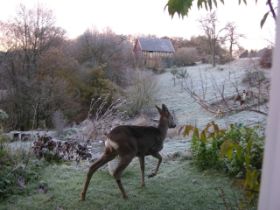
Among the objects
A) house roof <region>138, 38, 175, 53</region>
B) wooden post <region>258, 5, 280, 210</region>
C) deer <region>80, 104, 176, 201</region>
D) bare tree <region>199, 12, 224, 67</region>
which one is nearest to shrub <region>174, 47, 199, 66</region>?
house roof <region>138, 38, 175, 53</region>

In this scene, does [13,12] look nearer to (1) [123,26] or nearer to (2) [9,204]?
(1) [123,26]

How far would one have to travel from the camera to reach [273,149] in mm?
402

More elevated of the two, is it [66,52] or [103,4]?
[103,4]

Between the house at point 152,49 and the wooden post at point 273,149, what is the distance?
385 cm

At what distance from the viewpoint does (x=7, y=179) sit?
7.64 feet

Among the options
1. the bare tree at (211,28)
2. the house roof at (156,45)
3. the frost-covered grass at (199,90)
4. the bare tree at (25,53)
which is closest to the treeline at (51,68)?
the bare tree at (25,53)

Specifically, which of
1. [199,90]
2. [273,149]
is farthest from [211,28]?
[273,149]

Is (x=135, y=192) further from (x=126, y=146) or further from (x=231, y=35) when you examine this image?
(x=231, y=35)

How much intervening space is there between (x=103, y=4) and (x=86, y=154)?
1669mm

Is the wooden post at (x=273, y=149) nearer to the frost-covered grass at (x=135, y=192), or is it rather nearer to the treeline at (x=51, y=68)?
the frost-covered grass at (x=135, y=192)

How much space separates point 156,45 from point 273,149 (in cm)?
399

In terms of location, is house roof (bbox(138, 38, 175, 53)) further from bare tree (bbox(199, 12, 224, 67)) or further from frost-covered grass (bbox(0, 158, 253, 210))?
frost-covered grass (bbox(0, 158, 253, 210))

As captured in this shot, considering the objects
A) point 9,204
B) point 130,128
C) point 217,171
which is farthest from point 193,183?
point 9,204

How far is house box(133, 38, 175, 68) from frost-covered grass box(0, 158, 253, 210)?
5.81 ft
